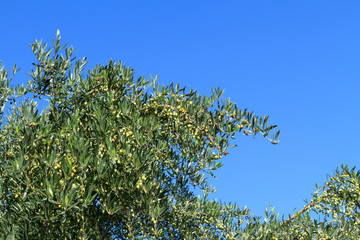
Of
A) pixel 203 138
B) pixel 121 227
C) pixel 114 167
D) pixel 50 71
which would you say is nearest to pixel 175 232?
pixel 121 227

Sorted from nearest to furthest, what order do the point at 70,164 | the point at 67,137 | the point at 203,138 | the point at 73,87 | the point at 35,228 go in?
the point at 70,164 → the point at 35,228 → the point at 67,137 → the point at 203,138 → the point at 73,87

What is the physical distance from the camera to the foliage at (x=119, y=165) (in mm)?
9984

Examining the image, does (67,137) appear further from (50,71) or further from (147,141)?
(50,71)

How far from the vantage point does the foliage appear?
9984 millimetres

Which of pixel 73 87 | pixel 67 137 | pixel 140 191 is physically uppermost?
pixel 73 87

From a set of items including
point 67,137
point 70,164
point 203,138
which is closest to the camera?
point 70,164

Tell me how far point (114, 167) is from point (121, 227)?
2090mm

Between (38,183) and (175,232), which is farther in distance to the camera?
(175,232)

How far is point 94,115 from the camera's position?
11523mm

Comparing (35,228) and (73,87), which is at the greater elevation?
(73,87)

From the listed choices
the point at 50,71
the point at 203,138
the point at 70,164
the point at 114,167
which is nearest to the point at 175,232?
the point at 203,138

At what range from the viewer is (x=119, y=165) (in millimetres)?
10312

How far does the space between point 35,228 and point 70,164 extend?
1840mm

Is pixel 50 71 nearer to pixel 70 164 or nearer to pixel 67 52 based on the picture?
pixel 67 52
